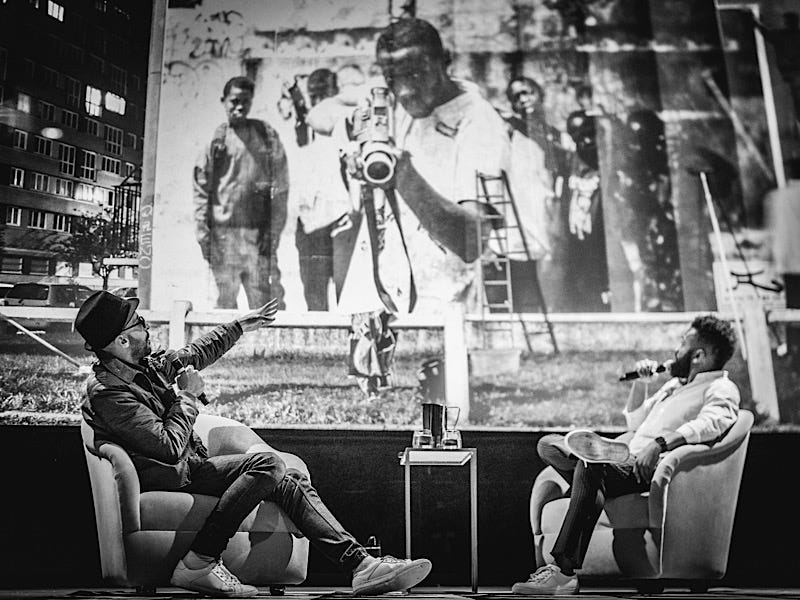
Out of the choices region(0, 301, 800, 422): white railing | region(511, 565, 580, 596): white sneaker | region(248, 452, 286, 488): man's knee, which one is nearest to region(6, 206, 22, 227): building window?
region(0, 301, 800, 422): white railing

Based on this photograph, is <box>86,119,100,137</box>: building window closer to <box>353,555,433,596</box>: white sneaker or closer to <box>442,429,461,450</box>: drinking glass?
<box>442,429,461,450</box>: drinking glass

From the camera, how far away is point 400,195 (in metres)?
4.70

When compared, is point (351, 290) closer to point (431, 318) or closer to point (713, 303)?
point (431, 318)

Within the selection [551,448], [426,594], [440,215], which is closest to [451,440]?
[551,448]

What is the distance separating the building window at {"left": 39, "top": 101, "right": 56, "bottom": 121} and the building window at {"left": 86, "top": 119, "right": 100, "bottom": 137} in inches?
6.8

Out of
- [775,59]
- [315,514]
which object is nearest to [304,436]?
[315,514]

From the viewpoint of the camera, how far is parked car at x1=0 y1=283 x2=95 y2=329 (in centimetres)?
452

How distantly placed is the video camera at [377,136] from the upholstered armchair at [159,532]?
2.04 meters

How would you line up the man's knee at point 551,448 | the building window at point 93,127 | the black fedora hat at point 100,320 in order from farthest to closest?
the building window at point 93,127 < the man's knee at point 551,448 < the black fedora hat at point 100,320

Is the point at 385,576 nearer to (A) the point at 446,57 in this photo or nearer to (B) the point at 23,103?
(A) the point at 446,57

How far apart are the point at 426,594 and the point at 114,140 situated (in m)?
2.81

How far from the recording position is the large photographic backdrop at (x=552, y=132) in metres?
4.63

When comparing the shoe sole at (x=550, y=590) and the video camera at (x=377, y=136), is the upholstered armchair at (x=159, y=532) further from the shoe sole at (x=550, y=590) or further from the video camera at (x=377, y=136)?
the video camera at (x=377, y=136)

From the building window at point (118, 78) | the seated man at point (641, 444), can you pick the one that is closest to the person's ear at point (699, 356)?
the seated man at point (641, 444)
